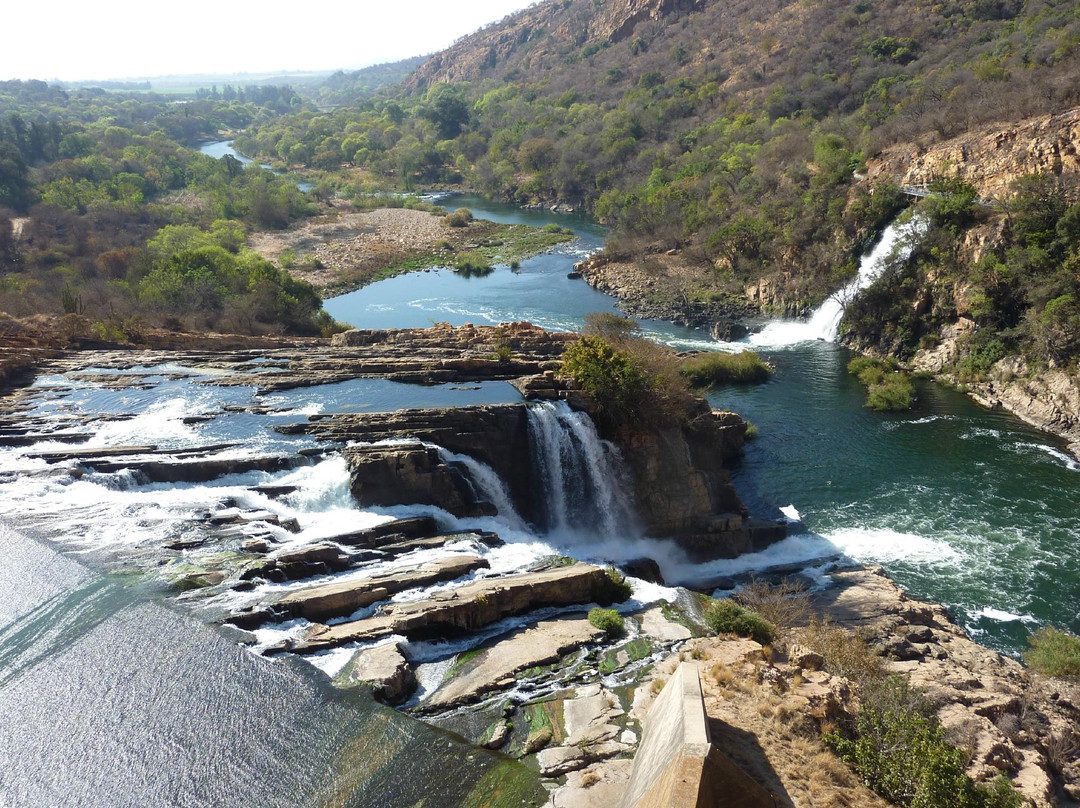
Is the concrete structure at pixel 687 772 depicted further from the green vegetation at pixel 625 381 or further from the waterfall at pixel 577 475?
the green vegetation at pixel 625 381

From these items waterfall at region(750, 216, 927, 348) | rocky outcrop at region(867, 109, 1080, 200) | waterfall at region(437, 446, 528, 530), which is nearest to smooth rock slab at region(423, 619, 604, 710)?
waterfall at region(437, 446, 528, 530)

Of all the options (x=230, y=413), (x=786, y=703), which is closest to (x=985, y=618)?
(x=786, y=703)

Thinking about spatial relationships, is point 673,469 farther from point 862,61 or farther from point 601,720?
point 862,61

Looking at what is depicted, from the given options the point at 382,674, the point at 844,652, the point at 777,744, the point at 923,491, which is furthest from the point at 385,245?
the point at 777,744

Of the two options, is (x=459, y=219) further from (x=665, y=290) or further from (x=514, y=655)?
(x=514, y=655)

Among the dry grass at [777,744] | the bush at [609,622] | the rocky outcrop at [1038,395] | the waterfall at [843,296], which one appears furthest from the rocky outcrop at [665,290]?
the dry grass at [777,744]

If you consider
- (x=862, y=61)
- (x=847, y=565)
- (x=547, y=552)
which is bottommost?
(x=847, y=565)

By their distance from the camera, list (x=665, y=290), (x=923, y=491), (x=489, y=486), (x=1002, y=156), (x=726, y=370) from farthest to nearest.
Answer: (x=665, y=290), (x=1002, y=156), (x=726, y=370), (x=923, y=491), (x=489, y=486)
